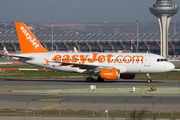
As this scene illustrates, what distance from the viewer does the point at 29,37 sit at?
46781mm

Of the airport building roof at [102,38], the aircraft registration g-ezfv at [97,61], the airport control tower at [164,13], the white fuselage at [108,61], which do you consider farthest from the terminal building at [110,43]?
the white fuselage at [108,61]

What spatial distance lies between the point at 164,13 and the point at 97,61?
4480 inches

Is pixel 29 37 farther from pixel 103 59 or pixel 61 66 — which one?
pixel 103 59

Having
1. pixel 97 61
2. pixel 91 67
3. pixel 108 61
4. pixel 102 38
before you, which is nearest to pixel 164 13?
pixel 102 38

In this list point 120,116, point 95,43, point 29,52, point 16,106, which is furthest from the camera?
point 95,43

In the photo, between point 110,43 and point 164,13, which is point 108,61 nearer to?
point 164,13

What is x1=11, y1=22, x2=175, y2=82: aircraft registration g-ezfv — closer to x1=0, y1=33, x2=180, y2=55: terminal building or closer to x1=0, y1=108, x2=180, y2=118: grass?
x1=0, y1=108, x2=180, y2=118: grass

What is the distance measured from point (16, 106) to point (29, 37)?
966 inches

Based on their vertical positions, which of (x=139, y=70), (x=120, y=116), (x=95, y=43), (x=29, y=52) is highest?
(x=95, y=43)

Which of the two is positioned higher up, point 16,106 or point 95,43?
point 95,43

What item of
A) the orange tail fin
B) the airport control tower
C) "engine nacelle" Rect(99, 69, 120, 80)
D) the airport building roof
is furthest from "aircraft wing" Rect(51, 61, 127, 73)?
the airport building roof

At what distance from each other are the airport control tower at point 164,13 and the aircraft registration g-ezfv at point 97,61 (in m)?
105

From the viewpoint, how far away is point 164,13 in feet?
490

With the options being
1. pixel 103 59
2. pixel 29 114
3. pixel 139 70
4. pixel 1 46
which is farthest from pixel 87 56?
pixel 1 46
